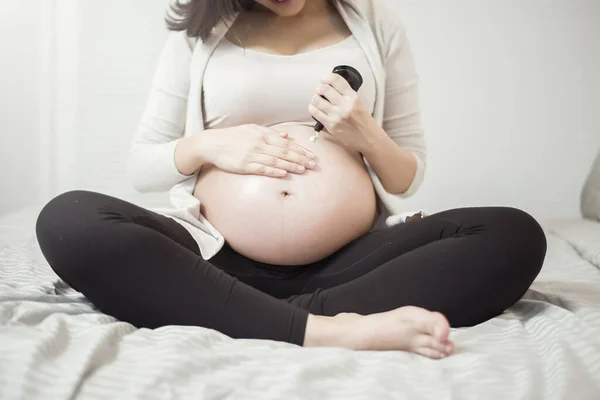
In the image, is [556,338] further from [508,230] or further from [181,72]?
[181,72]

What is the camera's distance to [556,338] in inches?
29.2

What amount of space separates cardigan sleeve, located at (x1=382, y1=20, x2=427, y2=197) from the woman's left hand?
226 mm

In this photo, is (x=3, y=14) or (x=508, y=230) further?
(x=3, y=14)

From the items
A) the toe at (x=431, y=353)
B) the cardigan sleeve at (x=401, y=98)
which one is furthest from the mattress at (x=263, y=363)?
the cardigan sleeve at (x=401, y=98)

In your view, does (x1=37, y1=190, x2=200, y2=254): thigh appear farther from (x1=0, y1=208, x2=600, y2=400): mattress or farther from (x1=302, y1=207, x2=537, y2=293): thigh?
(x1=302, y1=207, x2=537, y2=293): thigh

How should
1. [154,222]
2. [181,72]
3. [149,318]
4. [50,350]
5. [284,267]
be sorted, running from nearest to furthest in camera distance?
[50,350], [149,318], [154,222], [284,267], [181,72]

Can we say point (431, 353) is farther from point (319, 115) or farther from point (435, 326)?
point (319, 115)

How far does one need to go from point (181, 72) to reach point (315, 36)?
0.82 ft

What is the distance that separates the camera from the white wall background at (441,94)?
198 cm

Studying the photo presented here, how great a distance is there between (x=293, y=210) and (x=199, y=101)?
0.98 ft

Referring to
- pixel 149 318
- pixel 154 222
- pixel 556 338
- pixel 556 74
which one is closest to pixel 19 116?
pixel 154 222

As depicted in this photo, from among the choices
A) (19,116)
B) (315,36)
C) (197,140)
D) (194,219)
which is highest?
(315,36)

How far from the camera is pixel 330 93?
987 millimetres

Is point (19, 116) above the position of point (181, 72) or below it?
below
